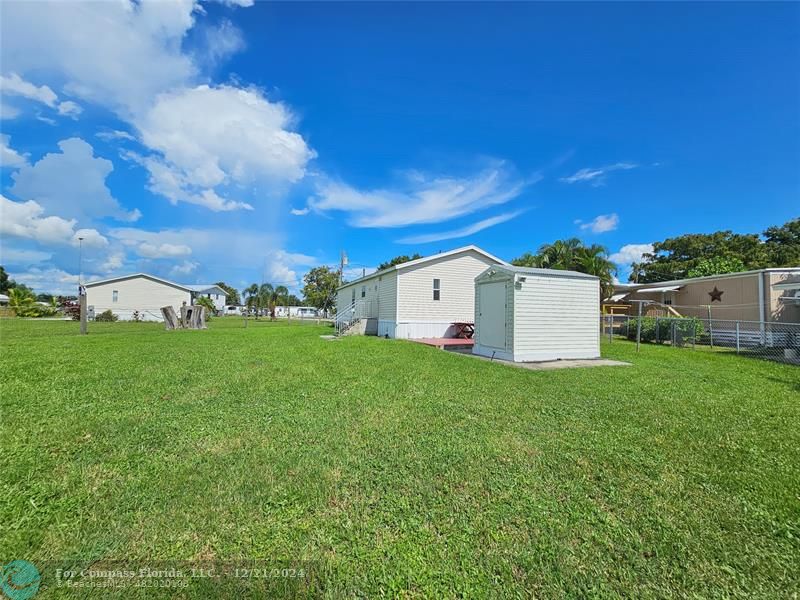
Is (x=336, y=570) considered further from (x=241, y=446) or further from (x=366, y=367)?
(x=366, y=367)

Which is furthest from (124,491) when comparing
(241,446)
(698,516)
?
(698,516)

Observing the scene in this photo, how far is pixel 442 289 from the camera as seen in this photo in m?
16.1

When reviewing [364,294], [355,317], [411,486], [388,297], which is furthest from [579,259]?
[411,486]

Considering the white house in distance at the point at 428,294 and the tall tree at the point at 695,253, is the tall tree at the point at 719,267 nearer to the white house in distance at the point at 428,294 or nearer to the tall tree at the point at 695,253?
the tall tree at the point at 695,253

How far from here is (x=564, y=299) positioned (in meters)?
9.67

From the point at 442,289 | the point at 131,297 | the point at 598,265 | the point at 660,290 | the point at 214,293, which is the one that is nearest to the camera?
the point at 442,289

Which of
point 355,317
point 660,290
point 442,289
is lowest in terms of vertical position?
point 355,317

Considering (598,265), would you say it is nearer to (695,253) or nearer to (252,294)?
(695,253)

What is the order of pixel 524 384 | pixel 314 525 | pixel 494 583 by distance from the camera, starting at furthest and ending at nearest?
pixel 524 384, pixel 314 525, pixel 494 583

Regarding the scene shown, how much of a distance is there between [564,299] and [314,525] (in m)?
9.05

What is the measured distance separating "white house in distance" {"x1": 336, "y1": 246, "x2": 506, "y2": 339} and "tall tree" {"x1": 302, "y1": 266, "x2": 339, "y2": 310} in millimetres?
36928

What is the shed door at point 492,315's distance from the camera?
9.56m

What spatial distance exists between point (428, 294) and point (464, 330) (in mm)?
2285

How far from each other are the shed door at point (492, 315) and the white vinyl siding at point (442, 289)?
504 cm
